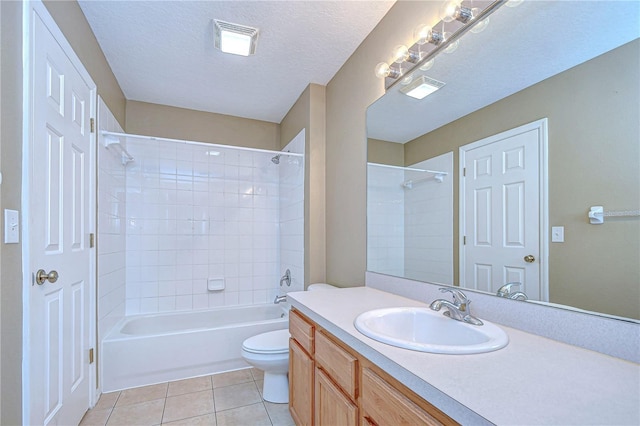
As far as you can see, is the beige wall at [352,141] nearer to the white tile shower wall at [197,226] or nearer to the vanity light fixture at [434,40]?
the vanity light fixture at [434,40]

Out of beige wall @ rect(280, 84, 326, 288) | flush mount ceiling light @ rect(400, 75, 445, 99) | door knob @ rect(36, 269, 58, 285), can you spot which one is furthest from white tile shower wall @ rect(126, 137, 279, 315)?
flush mount ceiling light @ rect(400, 75, 445, 99)

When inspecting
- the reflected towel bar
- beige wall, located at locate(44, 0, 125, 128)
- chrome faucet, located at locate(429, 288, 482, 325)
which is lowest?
chrome faucet, located at locate(429, 288, 482, 325)

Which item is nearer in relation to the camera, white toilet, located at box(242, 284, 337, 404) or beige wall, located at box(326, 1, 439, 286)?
beige wall, located at box(326, 1, 439, 286)

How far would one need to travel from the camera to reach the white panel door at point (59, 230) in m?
A: 1.27

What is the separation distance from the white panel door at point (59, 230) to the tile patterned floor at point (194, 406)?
21 centimetres

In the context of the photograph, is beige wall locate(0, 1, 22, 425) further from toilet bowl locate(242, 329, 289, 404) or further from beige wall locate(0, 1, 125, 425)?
toilet bowl locate(242, 329, 289, 404)

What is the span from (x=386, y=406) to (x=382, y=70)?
168cm

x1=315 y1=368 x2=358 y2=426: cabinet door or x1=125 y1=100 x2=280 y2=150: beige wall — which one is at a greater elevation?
x1=125 y1=100 x2=280 y2=150: beige wall

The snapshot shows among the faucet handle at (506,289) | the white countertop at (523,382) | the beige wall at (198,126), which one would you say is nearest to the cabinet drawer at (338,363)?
the white countertop at (523,382)

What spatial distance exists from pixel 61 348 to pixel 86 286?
43cm

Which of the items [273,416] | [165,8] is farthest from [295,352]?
[165,8]

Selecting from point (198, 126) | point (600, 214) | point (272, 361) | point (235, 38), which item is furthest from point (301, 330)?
point (198, 126)

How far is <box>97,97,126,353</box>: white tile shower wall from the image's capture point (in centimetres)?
214

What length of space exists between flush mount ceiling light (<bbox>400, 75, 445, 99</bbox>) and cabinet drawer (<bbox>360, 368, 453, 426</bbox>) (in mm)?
1347
